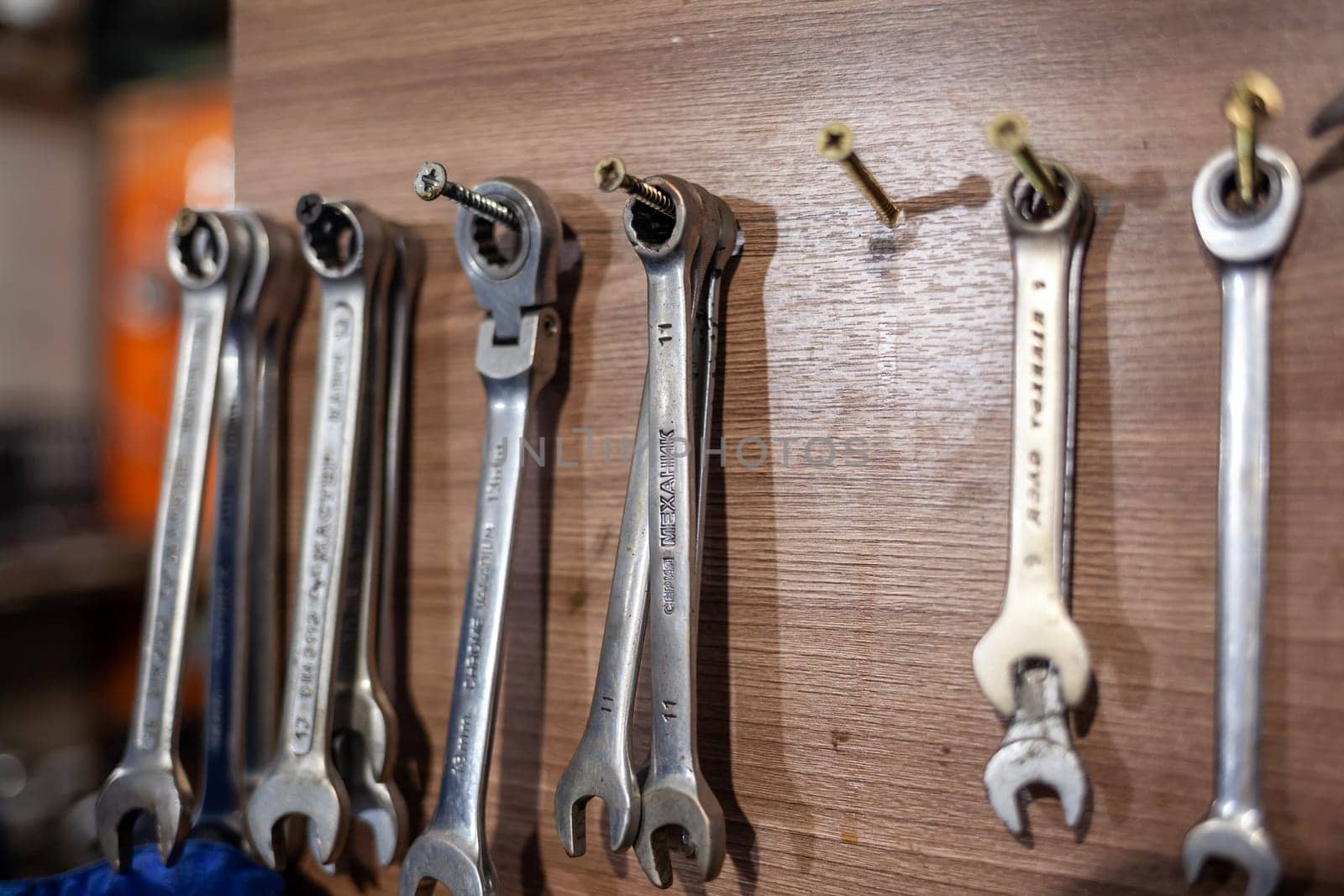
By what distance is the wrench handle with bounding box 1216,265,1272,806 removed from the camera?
47 cm

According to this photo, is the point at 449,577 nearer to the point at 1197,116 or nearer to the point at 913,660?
the point at 913,660

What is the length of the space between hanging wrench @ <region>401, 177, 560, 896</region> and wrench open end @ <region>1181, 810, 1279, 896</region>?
371mm

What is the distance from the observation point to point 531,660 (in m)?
0.67

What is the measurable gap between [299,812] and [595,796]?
21 cm

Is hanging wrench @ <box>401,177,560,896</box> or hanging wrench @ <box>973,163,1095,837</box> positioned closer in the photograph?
hanging wrench @ <box>973,163,1095,837</box>

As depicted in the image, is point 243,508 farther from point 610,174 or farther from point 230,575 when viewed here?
point 610,174

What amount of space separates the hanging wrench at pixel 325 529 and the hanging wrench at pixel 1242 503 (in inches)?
19.1

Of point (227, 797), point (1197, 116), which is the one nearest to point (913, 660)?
point (1197, 116)

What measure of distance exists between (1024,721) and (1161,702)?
0.23 ft

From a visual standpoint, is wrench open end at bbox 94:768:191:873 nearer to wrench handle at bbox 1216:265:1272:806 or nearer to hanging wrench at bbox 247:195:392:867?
hanging wrench at bbox 247:195:392:867

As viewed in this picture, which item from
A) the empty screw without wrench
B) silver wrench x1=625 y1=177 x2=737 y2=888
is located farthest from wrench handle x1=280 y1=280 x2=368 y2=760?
the empty screw without wrench

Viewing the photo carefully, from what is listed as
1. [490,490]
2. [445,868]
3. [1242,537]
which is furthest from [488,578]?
[1242,537]

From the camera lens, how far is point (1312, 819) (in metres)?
0.49

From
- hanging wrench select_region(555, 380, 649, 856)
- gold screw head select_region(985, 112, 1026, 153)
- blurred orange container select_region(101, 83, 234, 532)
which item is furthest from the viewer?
blurred orange container select_region(101, 83, 234, 532)
